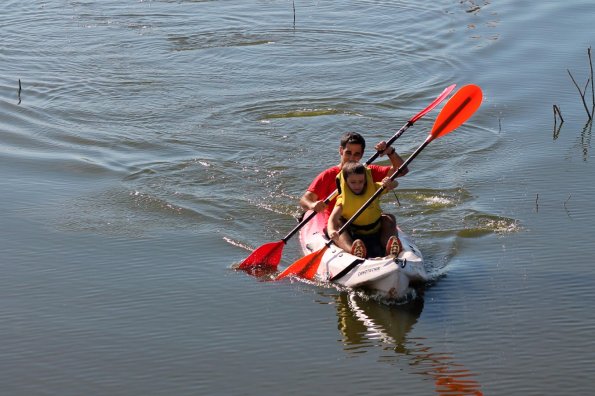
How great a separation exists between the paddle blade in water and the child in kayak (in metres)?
0.48

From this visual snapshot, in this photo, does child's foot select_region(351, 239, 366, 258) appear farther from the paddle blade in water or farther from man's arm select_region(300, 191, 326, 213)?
the paddle blade in water

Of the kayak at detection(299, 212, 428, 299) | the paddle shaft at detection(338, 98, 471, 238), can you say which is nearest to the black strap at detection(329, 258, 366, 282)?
the kayak at detection(299, 212, 428, 299)

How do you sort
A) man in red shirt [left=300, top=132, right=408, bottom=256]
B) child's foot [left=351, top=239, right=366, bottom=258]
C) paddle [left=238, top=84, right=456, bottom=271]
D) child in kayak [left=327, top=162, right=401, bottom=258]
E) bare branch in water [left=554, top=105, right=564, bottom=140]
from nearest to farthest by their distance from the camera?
child's foot [left=351, top=239, right=366, bottom=258], child in kayak [left=327, top=162, right=401, bottom=258], man in red shirt [left=300, top=132, right=408, bottom=256], paddle [left=238, top=84, right=456, bottom=271], bare branch in water [left=554, top=105, right=564, bottom=140]

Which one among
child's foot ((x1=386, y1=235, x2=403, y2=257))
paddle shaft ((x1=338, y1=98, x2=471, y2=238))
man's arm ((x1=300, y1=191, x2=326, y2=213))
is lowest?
child's foot ((x1=386, y1=235, x2=403, y2=257))

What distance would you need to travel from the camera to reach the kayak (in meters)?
8.73

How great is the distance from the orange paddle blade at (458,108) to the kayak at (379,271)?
1057 millimetres

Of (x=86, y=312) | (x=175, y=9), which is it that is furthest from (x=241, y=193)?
(x=175, y=9)

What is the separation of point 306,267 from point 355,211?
0.62 meters

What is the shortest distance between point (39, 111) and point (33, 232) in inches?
147

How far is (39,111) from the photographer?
13609 mm

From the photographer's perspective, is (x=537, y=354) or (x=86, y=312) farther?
(x=86, y=312)

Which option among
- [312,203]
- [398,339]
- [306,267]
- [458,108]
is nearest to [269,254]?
[306,267]

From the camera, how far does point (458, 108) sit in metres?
9.93

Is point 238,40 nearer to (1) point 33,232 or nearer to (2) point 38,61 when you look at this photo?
(2) point 38,61
